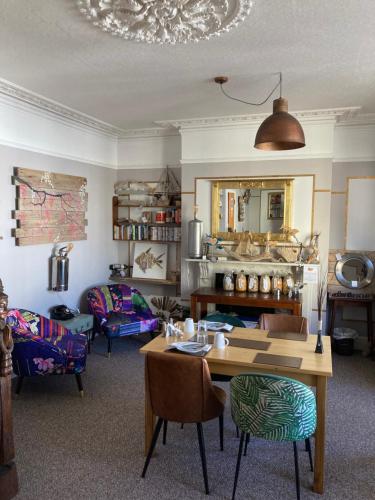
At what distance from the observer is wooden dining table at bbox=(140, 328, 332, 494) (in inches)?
95.4

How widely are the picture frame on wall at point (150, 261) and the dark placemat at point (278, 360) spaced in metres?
3.24

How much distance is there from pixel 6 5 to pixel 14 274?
2578mm

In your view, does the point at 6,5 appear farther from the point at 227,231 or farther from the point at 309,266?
the point at 309,266

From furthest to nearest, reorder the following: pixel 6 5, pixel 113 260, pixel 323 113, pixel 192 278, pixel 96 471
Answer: pixel 113 260, pixel 192 278, pixel 323 113, pixel 96 471, pixel 6 5

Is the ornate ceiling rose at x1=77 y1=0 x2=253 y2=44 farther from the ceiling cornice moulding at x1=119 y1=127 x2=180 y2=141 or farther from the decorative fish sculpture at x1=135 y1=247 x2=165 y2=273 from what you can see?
the decorative fish sculpture at x1=135 y1=247 x2=165 y2=273

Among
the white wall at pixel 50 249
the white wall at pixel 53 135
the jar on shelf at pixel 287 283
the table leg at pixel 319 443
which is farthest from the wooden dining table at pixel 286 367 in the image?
the white wall at pixel 53 135

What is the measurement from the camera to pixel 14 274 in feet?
13.7

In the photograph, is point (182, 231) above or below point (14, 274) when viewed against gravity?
above

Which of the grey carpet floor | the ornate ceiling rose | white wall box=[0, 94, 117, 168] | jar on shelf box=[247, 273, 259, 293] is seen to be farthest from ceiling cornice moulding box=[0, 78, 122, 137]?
the grey carpet floor

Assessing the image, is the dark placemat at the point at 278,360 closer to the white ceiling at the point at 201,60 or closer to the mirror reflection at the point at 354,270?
the white ceiling at the point at 201,60

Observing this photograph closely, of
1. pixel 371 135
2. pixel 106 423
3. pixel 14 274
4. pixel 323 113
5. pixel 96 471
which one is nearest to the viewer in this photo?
pixel 96 471

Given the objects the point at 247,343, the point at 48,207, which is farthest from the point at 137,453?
the point at 48,207

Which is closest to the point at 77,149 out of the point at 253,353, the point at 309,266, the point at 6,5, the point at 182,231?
the point at 182,231

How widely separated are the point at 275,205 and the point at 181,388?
3081mm
